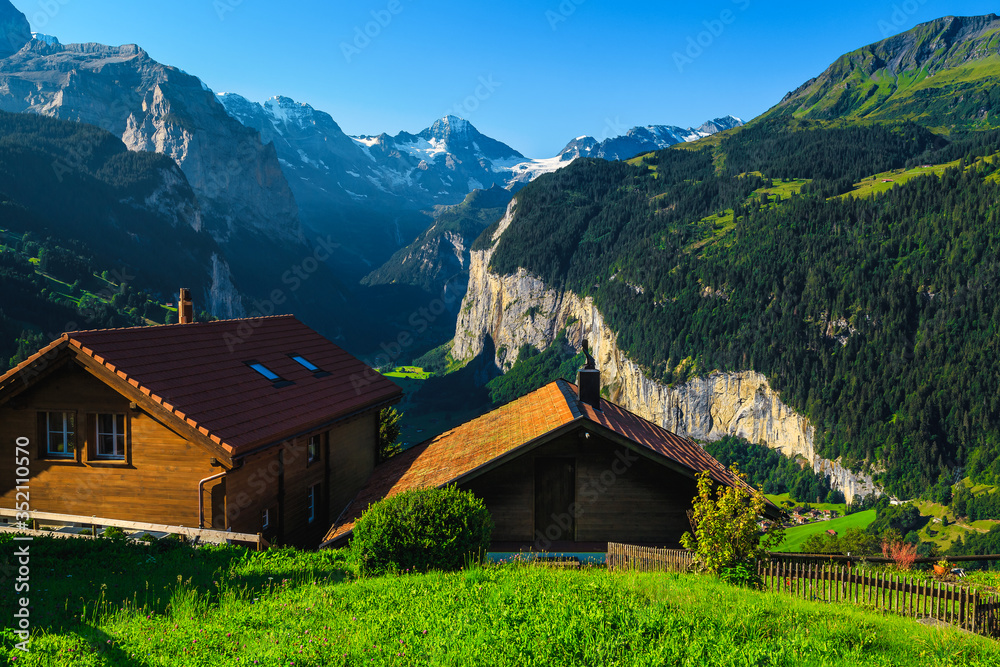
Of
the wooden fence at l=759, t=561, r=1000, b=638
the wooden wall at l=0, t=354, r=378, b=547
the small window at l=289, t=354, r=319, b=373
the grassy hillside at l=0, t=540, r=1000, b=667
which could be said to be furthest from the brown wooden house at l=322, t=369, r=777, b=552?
the small window at l=289, t=354, r=319, b=373

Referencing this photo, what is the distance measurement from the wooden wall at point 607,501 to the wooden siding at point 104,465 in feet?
28.6

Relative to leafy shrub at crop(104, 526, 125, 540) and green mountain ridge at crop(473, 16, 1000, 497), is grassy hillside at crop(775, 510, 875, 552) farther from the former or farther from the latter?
leafy shrub at crop(104, 526, 125, 540)

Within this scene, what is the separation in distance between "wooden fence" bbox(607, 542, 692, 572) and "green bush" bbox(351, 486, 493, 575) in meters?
3.88

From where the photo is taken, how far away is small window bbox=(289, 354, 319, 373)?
25.4 m

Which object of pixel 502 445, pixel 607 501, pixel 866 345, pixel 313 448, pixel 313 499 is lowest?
pixel 313 499

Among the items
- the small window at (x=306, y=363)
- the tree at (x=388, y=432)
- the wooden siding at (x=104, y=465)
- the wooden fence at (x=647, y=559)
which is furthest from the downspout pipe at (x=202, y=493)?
the tree at (x=388, y=432)

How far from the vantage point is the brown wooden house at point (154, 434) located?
1745 cm

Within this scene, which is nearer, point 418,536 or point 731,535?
point 418,536

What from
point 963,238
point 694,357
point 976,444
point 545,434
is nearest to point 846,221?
point 963,238

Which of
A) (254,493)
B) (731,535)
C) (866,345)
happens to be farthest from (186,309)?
(866,345)

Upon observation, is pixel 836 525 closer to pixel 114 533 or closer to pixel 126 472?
pixel 126 472

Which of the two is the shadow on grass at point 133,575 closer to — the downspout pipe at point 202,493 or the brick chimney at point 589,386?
the downspout pipe at point 202,493

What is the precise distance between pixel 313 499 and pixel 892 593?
59.8ft

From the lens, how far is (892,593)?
1309 centimetres
